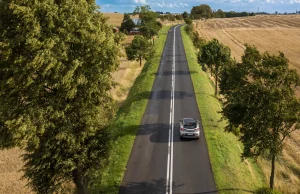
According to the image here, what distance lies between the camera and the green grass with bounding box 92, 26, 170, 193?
19102 mm

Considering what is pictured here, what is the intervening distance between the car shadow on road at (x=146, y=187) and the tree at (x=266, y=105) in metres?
5.54

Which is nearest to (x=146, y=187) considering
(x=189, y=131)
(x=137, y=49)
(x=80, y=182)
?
(x=80, y=182)

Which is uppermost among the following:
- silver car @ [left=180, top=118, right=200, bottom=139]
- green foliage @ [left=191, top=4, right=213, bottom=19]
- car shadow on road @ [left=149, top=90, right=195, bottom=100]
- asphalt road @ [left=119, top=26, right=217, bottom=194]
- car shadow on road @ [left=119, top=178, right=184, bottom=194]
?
green foliage @ [left=191, top=4, right=213, bottom=19]

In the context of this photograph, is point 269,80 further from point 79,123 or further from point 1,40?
point 1,40

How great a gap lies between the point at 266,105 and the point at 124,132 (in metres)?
13.7

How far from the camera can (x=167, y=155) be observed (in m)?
22.4

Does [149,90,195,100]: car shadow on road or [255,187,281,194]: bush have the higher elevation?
[149,90,195,100]: car shadow on road

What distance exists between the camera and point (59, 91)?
13.4 metres

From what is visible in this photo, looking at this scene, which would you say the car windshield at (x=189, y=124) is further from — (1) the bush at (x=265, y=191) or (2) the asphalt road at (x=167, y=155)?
(1) the bush at (x=265, y=191)

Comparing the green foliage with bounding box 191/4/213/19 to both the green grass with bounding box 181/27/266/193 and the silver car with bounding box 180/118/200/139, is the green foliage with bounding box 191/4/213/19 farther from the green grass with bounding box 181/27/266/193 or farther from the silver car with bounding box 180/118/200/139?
the silver car with bounding box 180/118/200/139

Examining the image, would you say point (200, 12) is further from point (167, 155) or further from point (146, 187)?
point (146, 187)

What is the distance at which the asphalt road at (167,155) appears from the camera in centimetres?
1861

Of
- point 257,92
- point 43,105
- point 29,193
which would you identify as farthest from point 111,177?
point 257,92

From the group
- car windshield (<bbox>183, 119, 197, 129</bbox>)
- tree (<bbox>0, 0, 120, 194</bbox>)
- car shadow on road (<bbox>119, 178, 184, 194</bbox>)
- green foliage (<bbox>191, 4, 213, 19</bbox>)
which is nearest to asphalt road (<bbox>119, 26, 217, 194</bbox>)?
car shadow on road (<bbox>119, 178, 184, 194</bbox>)
